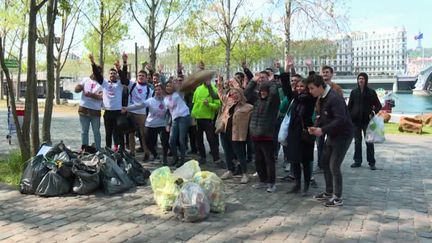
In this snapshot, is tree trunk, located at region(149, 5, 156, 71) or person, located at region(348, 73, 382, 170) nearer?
person, located at region(348, 73, 382, 170)

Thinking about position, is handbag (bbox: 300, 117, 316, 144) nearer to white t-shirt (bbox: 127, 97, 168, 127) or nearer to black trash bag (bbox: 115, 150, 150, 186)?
black trash bag (bbox: 115, 150, 150, 186)

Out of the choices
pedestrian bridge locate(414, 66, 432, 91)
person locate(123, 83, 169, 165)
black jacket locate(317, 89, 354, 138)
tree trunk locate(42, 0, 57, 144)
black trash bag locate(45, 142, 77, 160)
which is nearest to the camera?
black jacket locate(317, 89, 354, 138)

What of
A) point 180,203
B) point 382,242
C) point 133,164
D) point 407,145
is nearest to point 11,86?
point 133,164

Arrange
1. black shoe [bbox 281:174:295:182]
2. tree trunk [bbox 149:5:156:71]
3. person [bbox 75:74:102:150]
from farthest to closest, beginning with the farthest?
1. tree trunk [bbox 149:5:156:71]
2. person [bbox 75:74:102:150]
3. black shoe [bbox 281:174:295:182]

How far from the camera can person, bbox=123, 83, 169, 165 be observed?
8750 millimetres

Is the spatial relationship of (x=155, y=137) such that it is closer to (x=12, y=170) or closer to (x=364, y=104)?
(x=12, y=170)

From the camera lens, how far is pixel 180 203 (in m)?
5.34

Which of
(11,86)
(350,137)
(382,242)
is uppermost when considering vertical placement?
(11,86)

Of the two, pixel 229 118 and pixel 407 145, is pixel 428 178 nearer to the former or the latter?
pixel 229 118

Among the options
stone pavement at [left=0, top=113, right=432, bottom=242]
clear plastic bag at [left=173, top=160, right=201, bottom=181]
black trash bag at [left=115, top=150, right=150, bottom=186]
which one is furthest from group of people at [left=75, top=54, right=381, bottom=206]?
black trash bag at [left=115, top=150, right=150, bottom=186]

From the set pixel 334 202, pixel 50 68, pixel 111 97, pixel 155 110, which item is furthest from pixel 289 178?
pixel 50 68

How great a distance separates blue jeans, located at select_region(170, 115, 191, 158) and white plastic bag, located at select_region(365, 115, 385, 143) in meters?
3.27

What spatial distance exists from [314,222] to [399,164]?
16.1ft

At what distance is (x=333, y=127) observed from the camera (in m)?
5.79
